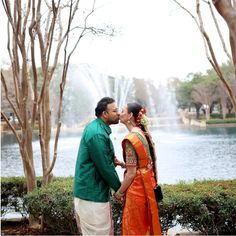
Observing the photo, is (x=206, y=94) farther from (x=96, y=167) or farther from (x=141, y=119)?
(x=96, y=167)

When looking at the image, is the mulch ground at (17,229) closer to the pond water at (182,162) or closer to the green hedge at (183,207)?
the green hedge at (183,207)

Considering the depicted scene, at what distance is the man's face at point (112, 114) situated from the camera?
9.21 feet

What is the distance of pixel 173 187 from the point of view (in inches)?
165

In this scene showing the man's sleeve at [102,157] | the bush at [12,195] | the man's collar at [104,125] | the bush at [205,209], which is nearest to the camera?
the man's sleeve at [102,157]

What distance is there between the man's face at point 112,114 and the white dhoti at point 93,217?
54 cm

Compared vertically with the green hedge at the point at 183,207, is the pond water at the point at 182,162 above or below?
below

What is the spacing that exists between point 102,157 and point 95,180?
18 centimetres

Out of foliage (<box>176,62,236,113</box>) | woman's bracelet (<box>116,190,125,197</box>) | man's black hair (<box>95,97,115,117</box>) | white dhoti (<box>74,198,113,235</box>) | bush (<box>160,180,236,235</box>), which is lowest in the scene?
bush (<box>160,180,236,235</box>)

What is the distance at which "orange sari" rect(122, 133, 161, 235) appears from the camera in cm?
271

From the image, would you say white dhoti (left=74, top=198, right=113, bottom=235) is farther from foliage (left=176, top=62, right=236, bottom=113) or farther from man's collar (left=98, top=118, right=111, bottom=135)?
foliage (left=176, top=62, right=236, bottom=113)

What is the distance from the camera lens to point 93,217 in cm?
272

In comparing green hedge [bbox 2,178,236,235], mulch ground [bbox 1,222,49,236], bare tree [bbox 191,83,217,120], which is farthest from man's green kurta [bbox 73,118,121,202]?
bare tree [bbox 191,83,217,120]

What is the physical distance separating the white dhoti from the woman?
12 centimetres

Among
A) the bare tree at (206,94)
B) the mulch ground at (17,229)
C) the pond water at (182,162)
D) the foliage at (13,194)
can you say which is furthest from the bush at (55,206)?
the bare tree at (206,94)
